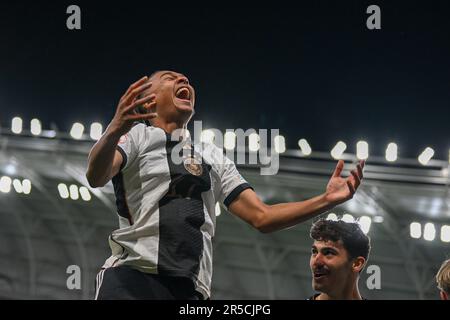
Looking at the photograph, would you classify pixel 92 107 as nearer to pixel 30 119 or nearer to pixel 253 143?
pixel 30 119

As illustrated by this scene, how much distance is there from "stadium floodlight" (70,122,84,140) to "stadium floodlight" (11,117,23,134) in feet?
3.20

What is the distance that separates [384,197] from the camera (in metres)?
13.4

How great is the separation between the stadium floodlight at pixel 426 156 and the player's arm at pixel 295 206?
A: 28.9 feet

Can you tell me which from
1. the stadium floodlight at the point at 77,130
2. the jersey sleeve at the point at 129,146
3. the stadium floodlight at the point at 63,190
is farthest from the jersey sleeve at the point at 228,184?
the stadium floodlight at the point at 63,190

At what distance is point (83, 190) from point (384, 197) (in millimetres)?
6902

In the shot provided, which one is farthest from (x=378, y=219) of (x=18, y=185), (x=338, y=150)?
(x=18, y=185)

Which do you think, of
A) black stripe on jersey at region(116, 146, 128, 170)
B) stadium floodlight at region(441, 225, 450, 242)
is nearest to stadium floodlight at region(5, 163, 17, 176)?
stadium floodlight at region(441, 225, 450, 242)

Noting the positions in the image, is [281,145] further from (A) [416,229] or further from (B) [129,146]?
(B) [129,146]

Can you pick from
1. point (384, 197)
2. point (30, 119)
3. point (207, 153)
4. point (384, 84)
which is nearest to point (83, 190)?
point (30, 119)

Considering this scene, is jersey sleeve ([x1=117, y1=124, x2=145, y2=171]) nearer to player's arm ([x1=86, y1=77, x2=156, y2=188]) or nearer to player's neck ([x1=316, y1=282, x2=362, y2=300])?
player's arm ([x1=86, y1=77, x2=156, y2=188])

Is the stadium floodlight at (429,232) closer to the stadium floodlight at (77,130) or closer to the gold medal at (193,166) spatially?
the stadium floodlight at (77,130)

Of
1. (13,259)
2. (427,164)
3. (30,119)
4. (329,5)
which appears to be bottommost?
(13,259)

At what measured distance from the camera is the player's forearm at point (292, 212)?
3104mm

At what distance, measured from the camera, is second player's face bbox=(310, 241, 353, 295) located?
4.33 metres
